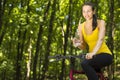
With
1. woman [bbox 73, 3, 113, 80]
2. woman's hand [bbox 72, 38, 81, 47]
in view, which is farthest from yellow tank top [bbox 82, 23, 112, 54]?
woman's hand [bbox 72, 38, 81, 47]

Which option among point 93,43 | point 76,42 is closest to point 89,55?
point 93,43

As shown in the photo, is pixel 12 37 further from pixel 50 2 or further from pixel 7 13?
pixel 7 13

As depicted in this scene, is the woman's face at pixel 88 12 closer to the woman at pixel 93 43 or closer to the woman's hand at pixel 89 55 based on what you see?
the woman at pixel 93 43

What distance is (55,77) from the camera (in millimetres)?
50875

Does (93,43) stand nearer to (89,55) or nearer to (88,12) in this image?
(89,55)

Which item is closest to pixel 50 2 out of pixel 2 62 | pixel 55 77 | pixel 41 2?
pixel 41 2

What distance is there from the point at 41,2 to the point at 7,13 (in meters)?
4.24

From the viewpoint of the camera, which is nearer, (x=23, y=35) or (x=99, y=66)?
(x=99, y=66)

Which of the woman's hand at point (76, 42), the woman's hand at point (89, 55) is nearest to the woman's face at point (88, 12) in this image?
the woman's hand at point (76, 42)

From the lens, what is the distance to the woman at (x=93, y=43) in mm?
4098

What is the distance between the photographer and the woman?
13.4ft

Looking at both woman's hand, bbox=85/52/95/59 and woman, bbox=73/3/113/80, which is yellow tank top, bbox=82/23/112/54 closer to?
woman, bbox=73/3/113/80

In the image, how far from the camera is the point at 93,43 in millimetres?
4250

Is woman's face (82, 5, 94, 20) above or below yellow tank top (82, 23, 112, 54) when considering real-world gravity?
above
